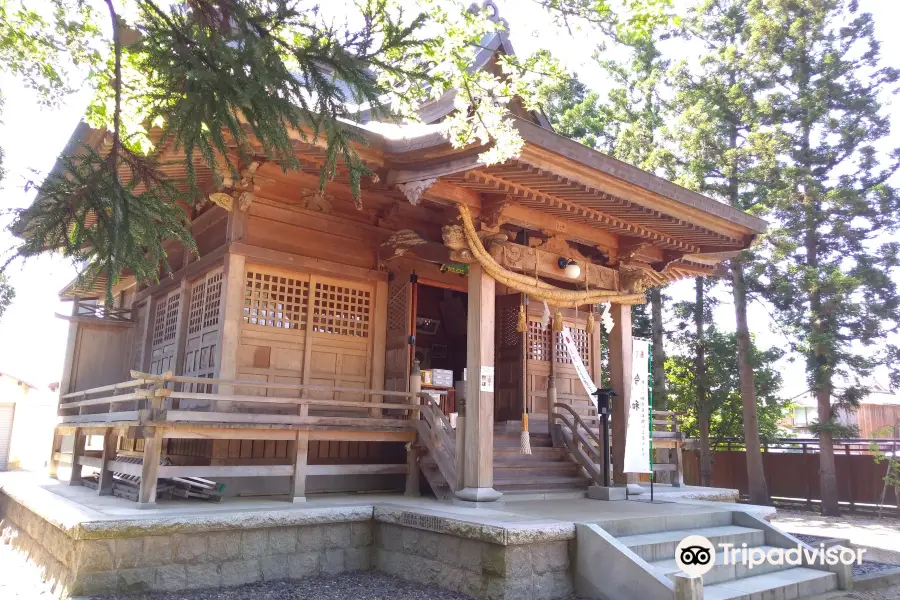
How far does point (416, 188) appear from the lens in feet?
24.2

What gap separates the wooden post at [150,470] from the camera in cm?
653

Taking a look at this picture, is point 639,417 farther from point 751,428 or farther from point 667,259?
point 751,428

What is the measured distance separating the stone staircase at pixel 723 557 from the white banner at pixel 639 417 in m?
1.26

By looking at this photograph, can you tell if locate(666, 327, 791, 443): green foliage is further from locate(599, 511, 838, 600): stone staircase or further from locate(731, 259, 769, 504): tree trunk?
locate(599, 511, 838, 600): stone staircase

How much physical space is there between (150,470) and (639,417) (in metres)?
5.95

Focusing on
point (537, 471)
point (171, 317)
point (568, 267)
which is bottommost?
point (537, 471)

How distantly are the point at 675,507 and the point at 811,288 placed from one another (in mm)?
10486

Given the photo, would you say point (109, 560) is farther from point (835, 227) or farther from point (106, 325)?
point (835, 227)

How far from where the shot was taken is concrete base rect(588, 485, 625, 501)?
28.5 feet

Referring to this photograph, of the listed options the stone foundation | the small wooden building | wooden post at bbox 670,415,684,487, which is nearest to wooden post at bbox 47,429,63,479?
the small wooden building

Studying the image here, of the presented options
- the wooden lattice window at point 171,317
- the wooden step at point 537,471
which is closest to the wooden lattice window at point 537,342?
the wooden step at point 537,471

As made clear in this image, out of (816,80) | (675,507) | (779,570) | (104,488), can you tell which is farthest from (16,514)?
(816,80)

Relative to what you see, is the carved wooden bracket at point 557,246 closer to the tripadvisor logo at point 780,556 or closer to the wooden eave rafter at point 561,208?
the wooden eave rafter at point 561,208

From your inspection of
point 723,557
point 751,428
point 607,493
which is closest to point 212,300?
point 607,493
